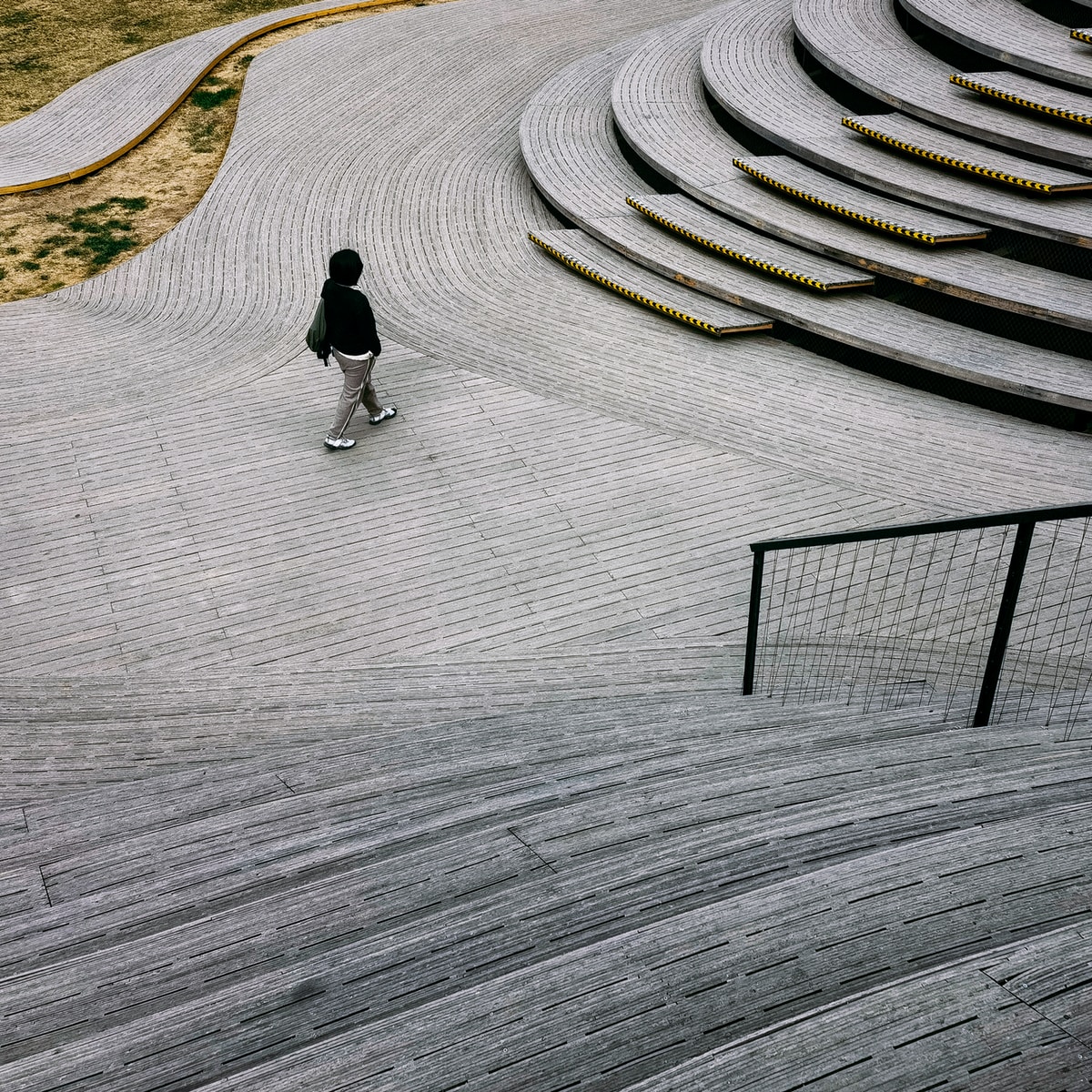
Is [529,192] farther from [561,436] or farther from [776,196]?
[561,436]

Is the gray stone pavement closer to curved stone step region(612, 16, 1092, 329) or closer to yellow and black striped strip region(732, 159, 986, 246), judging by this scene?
curved stone step region(612, 16, 1092, 329)

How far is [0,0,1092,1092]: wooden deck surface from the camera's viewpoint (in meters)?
2.99

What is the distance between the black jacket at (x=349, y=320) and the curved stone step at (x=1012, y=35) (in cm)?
695

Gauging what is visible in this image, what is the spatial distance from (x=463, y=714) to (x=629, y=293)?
517cm

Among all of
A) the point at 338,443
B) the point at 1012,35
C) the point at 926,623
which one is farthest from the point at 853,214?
the point at 338,443

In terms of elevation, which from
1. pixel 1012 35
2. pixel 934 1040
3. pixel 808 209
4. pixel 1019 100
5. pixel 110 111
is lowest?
pixel 934 1040

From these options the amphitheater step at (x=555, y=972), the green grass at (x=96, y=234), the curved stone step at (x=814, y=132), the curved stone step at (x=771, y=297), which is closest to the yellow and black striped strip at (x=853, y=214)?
the curved stone step at (x=814, y=132)

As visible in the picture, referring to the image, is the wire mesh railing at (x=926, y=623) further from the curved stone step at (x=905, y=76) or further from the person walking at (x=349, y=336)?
the curved stone step at (x=905, y=76)

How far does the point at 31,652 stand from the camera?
21.4 ft

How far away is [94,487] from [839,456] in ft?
18.3

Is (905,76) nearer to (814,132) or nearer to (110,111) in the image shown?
(814,132)

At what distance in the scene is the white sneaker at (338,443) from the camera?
27.1 ft

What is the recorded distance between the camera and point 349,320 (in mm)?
7754

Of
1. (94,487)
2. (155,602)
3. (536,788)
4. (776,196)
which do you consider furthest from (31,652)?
(776,196)
